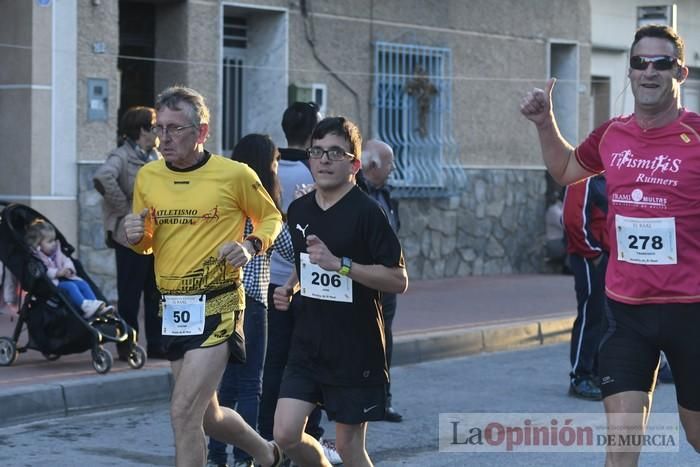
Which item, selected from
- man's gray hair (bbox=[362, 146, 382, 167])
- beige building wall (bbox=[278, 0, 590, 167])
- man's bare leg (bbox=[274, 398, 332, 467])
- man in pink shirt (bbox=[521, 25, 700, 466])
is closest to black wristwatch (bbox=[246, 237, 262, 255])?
man's bare leg (bbox=[274, 398, 332, 467])

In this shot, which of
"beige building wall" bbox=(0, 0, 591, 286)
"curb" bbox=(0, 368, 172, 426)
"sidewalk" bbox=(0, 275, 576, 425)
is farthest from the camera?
"beige building wall" bbox=(0, 0, 591, 286)

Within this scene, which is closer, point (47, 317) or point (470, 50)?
point (47, 317)

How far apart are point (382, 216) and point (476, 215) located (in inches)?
499

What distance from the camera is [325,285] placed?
18.2 ft

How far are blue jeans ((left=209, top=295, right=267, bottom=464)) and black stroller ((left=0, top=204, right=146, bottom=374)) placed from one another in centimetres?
264

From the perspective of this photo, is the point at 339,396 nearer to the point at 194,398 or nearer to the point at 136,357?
the point at 194,398

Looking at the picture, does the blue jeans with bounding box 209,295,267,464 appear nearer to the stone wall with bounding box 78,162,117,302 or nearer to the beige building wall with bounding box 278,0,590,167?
the stone wall with bounding box 78,162,117,302

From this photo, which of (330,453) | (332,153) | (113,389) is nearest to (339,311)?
(332,153)

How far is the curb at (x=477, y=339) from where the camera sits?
11.6m

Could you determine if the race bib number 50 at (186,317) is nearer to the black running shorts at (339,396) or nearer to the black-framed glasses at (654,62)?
the black running shorts at (339,396)

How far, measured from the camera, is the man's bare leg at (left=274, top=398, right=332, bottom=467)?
5477 mm

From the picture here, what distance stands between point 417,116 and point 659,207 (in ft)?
39.2

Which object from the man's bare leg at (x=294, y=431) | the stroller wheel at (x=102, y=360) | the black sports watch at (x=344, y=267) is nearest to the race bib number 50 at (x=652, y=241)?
the black sports watch at (x=344, y=267)

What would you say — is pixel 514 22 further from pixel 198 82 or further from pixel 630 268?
pixel 630 268
